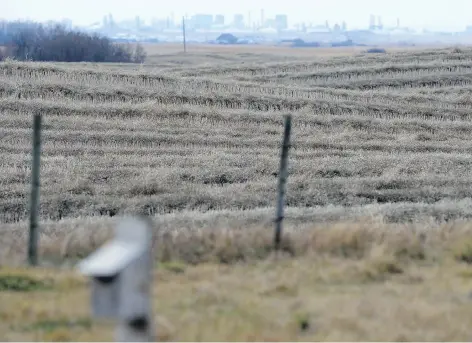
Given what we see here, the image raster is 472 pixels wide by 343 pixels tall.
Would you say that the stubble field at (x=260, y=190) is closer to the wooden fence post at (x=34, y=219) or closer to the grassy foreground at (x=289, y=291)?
the grassy foreground at (x=289, y=291)

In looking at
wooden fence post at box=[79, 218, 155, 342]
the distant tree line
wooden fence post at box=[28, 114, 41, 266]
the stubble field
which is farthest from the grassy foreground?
the distant tree line

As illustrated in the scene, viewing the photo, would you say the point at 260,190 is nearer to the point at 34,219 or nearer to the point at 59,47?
the point at 34,219

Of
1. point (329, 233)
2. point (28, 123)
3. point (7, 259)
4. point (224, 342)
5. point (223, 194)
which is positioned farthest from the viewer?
point (28, 123)

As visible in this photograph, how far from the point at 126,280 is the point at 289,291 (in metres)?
3.19

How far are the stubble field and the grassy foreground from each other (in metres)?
0.02

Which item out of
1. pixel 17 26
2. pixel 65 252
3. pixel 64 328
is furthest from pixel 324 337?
pixel 17 26

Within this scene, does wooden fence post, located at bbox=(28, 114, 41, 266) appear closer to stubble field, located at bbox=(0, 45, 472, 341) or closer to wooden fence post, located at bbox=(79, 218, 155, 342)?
stubble field, located at bbox=(0, 45, 472, 341)

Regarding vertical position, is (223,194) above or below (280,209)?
below

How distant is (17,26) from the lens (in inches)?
3280

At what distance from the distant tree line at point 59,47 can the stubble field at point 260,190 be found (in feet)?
100

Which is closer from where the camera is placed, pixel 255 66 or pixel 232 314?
pixel 232 314

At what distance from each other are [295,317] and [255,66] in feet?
118

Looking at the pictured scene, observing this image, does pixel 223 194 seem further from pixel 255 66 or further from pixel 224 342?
pixel 255 66

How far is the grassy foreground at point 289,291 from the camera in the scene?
618 cm
